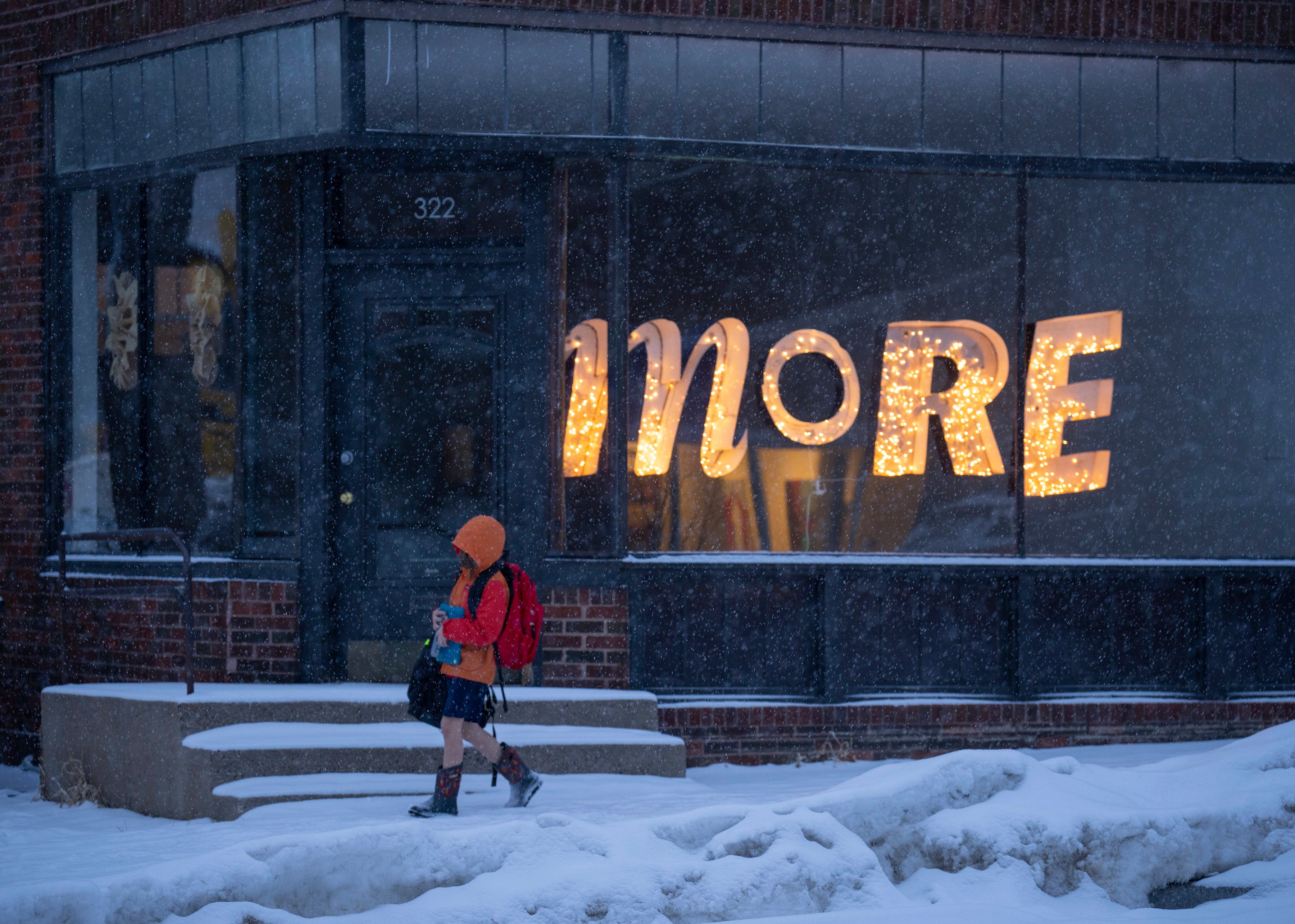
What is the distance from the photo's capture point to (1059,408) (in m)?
8.99

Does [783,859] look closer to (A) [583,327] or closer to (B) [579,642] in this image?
(B) [579,642]

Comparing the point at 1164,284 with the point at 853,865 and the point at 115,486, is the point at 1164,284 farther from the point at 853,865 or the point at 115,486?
the point at 115,486

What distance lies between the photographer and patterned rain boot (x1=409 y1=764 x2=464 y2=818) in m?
6.38

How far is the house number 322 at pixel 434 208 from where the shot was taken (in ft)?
28.3

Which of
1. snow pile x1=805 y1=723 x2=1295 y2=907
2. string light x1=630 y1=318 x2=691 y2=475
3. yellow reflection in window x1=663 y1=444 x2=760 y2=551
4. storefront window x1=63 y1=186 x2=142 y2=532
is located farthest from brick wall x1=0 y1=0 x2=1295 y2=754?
snow pile x1=805 y1=723 x2=1295 y2=907

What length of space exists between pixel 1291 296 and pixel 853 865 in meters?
6.11

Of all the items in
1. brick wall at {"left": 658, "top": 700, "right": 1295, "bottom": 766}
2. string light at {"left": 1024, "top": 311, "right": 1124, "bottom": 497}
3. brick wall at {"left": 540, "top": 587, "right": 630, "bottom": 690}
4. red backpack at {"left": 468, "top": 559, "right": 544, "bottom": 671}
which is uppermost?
string light at {"left": 1024, "top": 311, "right": 1124, "bottom": 497}

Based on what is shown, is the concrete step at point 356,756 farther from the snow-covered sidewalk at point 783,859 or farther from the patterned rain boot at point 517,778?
the patterned rain boot at point 517,778

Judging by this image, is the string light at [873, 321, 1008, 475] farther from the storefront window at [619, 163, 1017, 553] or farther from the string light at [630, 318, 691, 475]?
the string light at [630, 318, 691, 475]

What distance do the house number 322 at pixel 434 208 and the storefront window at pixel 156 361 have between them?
1.26 metres

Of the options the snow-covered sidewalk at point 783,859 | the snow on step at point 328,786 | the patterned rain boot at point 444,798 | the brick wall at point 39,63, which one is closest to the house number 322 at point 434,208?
the brick wall at point 39,63

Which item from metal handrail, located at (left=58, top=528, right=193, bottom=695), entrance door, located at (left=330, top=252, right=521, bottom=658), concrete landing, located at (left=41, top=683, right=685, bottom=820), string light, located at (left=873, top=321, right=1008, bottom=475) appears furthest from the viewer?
string light, located at (left=873, top=321, right=1008, bottom=475)

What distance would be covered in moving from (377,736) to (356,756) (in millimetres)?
206

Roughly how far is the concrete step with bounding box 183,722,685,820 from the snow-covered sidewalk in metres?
0.56
